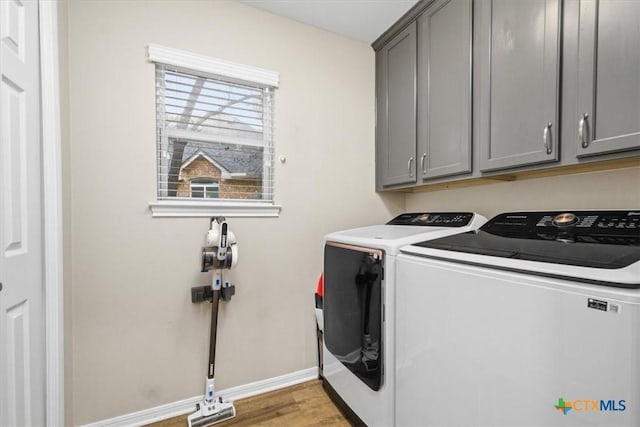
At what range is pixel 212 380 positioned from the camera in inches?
66.5

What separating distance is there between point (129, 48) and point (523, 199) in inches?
92.2

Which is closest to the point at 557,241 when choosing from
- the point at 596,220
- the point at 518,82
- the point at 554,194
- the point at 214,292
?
the point at 596,220

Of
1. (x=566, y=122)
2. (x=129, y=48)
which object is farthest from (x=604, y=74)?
(x=129, y=48)

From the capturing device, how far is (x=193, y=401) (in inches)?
68.5

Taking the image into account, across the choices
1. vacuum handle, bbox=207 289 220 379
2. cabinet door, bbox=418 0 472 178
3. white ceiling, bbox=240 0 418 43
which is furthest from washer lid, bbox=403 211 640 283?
white ceiling, bbox=240 0 418 43

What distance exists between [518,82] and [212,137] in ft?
5.48

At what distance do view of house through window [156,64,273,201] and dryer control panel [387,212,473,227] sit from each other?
100 cm

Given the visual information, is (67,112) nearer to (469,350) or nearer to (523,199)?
(469,350)

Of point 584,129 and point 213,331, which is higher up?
point 584,129

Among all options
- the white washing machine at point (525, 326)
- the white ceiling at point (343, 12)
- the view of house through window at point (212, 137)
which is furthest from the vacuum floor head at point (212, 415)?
the white ceiling at point (343, 12)

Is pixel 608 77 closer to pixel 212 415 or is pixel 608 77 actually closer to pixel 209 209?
pixel 209 209

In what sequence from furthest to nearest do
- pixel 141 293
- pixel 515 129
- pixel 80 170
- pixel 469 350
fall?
pixel 141 293
pixel 80 170
pixel 515 129
pixel 469 350

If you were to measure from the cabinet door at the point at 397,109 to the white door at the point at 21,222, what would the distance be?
6.26 ft

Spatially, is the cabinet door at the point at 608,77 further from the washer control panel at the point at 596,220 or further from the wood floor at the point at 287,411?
the wood floor at the point at 287,411
